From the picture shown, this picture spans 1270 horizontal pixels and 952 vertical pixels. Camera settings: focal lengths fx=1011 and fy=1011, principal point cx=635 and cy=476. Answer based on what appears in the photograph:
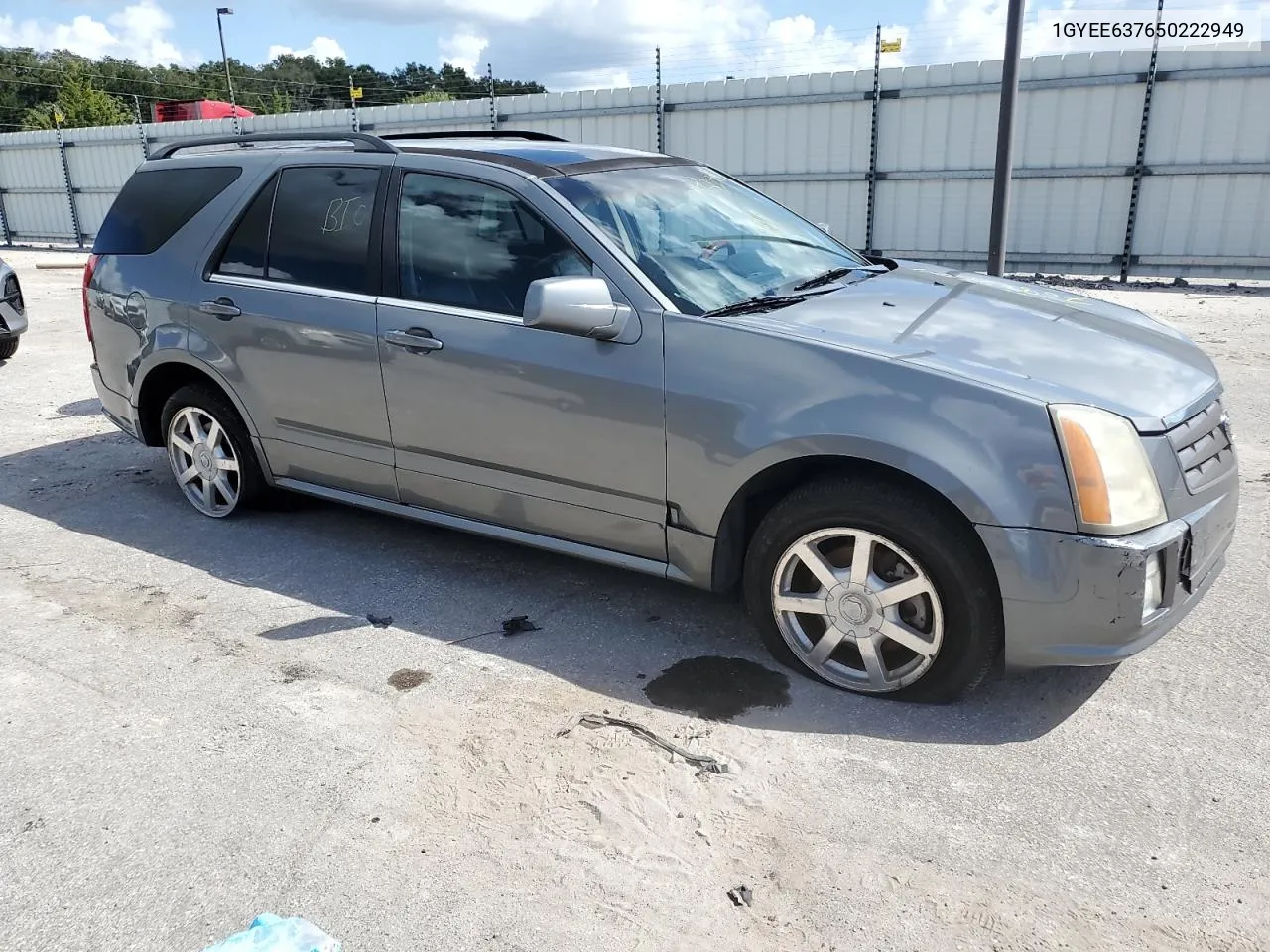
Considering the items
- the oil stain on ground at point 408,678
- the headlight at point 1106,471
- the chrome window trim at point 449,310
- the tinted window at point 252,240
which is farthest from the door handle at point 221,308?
the headlight at point 1106,471

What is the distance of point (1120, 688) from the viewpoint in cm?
336

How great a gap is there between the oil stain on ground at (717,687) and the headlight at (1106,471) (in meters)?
1.15

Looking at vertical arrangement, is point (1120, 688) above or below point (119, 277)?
below

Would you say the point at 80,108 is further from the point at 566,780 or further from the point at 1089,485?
the point at 1089,485

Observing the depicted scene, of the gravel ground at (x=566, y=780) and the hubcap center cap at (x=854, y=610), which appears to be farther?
the hubcap center cap at (x=854, y=610)

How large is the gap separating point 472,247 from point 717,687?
6.33ft

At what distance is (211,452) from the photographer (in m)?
5.09

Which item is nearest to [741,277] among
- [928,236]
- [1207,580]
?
[1207,580]

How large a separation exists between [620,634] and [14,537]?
3.29 m

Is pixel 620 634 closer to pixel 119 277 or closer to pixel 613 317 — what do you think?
pixel 613 317

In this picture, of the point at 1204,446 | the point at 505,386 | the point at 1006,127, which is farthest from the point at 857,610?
the point at 1006,127

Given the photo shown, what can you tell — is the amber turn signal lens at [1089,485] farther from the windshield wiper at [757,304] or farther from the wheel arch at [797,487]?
the windshield wiper at [757,304]

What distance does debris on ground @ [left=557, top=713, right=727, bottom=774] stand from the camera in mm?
2992

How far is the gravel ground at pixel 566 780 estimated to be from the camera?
241 cm
